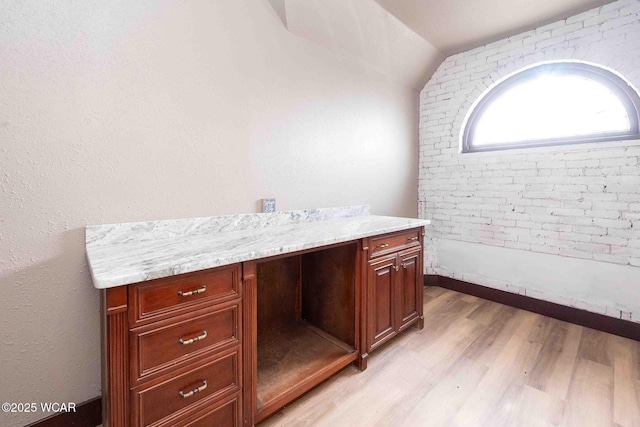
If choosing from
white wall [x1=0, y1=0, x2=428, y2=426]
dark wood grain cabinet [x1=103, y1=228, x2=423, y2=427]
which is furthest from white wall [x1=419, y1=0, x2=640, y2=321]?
white wall [x1=0, y1=0, x2=428, y2=426]

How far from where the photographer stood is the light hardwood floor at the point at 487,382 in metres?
1.47

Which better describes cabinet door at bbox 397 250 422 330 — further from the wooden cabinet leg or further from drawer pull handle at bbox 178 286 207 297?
drawer pull handle at bbox 178 286 207 297

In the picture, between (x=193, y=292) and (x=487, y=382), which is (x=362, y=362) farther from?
(x=193, y=292)

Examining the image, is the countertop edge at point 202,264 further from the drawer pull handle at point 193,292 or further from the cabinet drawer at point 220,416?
the cabinet drawer at point 220,416

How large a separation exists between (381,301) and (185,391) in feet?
4.32

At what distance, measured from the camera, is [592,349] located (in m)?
2.10

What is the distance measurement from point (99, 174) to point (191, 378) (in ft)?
3.64

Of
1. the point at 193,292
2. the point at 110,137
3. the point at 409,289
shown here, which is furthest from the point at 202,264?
the point at 409,289

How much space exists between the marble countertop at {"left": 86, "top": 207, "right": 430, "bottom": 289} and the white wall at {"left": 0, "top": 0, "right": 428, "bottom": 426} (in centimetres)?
8

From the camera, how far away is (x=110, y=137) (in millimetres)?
1436

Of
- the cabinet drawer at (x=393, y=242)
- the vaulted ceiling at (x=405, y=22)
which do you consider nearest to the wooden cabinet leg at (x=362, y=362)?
the cabinet drawer at (x=393, y=242)

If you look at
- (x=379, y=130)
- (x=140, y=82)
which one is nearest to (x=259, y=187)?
(x=140, y=82)

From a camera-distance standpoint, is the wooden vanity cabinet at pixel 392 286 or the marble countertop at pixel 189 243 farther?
the wooden vanity cabinet at pixel 392 286

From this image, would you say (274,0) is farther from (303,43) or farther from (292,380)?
(292,380)
